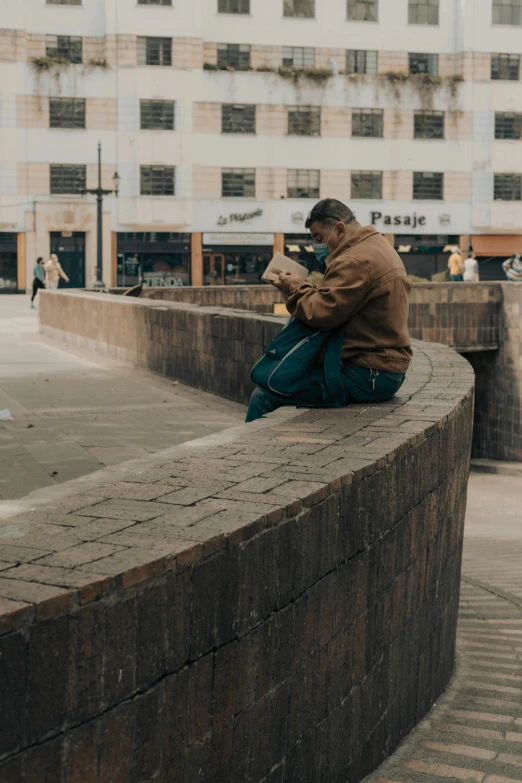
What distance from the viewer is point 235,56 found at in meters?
54.0

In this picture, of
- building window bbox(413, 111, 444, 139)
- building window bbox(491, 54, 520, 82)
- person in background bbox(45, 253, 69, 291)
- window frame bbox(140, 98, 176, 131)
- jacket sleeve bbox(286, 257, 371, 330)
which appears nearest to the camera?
jacket sleeve bbox(286, 257, 371, 330)

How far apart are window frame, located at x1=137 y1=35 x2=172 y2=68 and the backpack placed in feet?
156

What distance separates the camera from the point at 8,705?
2502 millimetres

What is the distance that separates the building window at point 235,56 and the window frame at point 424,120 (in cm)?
774

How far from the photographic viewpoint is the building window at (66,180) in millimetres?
51688

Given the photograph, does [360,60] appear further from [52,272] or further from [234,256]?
[52,272]

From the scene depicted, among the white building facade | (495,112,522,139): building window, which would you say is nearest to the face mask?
the white building facade

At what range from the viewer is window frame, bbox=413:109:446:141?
56.1 m

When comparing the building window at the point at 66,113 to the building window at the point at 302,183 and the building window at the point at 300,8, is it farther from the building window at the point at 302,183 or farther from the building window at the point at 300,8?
the building window at the point at 300,8

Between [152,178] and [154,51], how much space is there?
5.08 meters

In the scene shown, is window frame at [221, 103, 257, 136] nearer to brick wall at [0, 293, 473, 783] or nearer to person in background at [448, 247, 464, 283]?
person in background at [448, 247, 464, 283]

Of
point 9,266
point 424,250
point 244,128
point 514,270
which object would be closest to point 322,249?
point 514,270

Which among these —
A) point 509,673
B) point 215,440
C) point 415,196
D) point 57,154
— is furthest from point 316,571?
point 415,196

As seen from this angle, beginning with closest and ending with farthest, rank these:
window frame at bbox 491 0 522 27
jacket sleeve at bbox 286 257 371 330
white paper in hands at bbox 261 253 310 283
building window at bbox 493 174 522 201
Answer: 1. jacket sleeve at bbox 286 257 371 330
2. white paper in hands at bbox 261 253 310 283
3. window frame at bbox 491 0 522 27
4. building window at bbox 493 174 522 201
